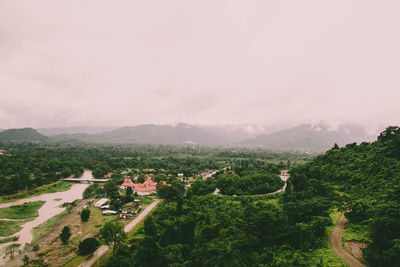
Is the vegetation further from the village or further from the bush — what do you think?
the village

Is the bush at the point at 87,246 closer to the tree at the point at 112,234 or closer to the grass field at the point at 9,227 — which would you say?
the tree at the point at 112,234

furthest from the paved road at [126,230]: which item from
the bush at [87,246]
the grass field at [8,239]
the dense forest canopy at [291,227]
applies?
the grass field at [8,239]

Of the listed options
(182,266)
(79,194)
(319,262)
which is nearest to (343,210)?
(319,262)

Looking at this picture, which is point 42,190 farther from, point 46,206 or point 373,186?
point 373,186

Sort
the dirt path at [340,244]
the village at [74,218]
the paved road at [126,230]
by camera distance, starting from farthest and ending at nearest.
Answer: the village at [74,218] < the paved road at [126,230] < the dirt path at [340,244]

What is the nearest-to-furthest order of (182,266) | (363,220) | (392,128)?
(182,266)
(363,220)
(392,128)

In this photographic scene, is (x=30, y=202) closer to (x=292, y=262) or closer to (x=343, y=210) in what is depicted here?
(x=292, y=262)

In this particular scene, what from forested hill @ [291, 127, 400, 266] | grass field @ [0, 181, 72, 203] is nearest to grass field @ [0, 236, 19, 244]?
grass field @ [0, 181, 72, 203]

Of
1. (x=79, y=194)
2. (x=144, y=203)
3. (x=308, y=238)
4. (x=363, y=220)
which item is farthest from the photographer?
(x=79, y=194)
